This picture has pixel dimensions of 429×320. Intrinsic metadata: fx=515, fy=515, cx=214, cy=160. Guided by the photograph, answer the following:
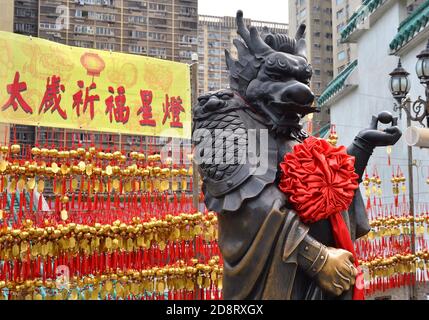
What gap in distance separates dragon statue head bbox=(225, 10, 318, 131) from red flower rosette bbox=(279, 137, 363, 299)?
223 millimetres

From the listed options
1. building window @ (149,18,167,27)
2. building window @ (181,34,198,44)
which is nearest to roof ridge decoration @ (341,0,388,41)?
building window @ (181,34,198,44)

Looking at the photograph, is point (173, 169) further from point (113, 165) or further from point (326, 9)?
point (326, 9)

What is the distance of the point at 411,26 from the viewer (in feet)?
34.0

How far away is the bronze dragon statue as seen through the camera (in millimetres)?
2762

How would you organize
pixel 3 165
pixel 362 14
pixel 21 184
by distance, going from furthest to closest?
1. pixel 362 14
2. pixel 21 184
3. pixel 3 165

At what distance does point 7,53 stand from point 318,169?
298 cm

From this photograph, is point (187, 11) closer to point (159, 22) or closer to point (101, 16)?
point (159, 22)

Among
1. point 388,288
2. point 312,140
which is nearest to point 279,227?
point 312,140

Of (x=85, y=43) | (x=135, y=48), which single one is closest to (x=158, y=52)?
(x=135, y=48)

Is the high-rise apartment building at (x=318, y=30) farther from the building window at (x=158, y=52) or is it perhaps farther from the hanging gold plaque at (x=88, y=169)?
the hanging gold plaque at (x=88, y=169)

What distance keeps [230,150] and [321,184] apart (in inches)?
21.3

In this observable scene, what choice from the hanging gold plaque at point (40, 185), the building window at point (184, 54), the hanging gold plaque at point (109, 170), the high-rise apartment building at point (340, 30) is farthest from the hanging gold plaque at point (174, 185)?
the high-rise apartment building at point (340, 30)

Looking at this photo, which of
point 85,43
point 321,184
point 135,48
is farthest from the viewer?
point 135,48

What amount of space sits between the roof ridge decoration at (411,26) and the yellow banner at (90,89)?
6.48 m
